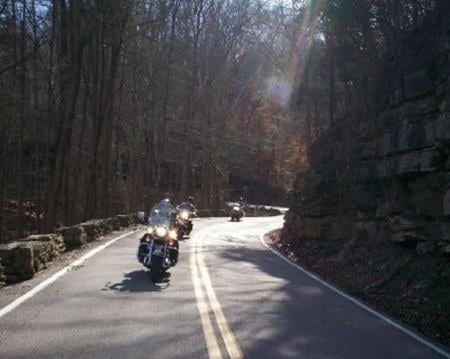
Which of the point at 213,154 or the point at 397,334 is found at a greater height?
the point at 213,154

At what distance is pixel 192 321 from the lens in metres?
7.93

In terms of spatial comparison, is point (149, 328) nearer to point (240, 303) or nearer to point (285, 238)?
point (240, 303)

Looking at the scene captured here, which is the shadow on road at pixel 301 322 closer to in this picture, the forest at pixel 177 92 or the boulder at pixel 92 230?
the boulder at pixel 92 230

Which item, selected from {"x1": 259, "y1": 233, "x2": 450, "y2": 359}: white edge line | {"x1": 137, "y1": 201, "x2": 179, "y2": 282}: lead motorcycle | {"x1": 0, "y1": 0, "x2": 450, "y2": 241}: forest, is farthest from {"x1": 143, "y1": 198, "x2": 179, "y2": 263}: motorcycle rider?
{"x1": 0, "y1": 0, "x2": 450, "y2": 241}: forest

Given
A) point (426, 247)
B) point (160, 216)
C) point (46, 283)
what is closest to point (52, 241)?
point (160, 216)

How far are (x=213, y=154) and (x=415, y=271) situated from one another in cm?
3890

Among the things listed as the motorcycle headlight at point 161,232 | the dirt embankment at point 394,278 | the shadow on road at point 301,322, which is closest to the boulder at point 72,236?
the shadow on road at point 301,322

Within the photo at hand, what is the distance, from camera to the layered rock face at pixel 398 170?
12.7 meters

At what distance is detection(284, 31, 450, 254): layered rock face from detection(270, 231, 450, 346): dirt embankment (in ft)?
1.16

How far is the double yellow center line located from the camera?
6.51 meters

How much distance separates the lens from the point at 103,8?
23047 millimetres

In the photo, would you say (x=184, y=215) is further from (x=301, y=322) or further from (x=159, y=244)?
(x=301, y=322)

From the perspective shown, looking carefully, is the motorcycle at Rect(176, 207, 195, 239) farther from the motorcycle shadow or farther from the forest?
the motorcycle shadow

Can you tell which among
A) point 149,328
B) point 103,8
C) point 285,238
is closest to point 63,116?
point 103,8
